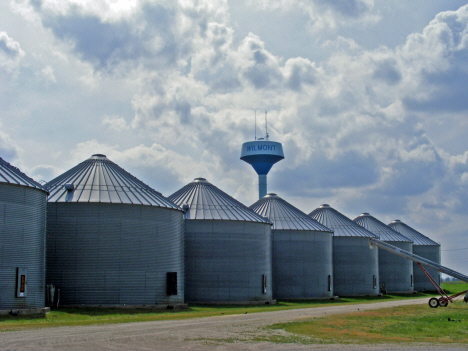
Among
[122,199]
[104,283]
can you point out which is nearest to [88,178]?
[122,199]

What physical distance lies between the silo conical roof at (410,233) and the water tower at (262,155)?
45.3m

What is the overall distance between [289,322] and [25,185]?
2061cm

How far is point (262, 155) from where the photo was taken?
520 feet

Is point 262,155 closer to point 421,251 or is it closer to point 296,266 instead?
point 421,251

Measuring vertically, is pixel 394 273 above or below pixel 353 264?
below

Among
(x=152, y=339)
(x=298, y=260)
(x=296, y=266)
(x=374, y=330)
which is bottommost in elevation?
(x=374, y=330)

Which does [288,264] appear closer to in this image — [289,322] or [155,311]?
[155,311]

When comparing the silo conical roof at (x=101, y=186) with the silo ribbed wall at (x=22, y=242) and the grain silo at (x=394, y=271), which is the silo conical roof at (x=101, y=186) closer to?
the silo ribbed wall at (x=22, y=242)

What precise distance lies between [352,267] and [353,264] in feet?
1.54

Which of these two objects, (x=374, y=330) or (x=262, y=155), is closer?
(x=374, y=330)

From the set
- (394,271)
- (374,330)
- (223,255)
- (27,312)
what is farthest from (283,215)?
(374,330)

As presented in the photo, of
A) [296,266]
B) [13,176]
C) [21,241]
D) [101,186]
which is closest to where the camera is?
[21,241]

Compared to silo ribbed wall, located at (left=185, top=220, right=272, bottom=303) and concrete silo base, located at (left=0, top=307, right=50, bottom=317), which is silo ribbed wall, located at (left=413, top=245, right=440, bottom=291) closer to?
silo ribbed wall, located at (left=185, top=220, right=272, bottom=303)

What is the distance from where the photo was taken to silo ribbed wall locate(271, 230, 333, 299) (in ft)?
234
